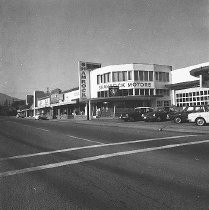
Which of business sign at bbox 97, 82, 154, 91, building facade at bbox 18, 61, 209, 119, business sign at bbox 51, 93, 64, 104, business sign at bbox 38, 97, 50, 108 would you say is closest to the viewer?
building facade at bbox 18, 61, 209, 119

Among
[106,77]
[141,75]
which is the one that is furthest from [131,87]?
[106,77]

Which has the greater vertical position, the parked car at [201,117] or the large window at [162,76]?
the large window at [162,76]

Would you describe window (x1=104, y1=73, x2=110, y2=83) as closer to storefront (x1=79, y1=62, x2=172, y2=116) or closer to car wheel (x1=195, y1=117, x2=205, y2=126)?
storefront (x1=79, y1=62, x2=172, y2=116)

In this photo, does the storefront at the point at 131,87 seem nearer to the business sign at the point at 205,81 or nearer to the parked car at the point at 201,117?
the business sign at the point at 205,81

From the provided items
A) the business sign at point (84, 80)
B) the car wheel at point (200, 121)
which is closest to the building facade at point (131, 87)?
the business sign at point (84, 80)

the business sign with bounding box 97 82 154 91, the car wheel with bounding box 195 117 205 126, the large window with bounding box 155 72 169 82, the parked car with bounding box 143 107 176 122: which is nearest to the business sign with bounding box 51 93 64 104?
the business sign with bounding box 97 82 154 91

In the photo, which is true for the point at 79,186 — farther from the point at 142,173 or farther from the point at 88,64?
the point at 88,64

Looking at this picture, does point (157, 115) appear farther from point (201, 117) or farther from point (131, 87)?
point (131, 87)

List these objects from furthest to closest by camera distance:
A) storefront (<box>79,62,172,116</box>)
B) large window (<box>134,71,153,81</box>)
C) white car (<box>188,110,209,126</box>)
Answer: large window (<box>134,71,153,81</box>) → storefront (<box>79,62,172,116</box>) → white car (<box>188,110,209,126</box>)

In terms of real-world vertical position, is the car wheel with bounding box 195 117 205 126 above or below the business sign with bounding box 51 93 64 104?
below

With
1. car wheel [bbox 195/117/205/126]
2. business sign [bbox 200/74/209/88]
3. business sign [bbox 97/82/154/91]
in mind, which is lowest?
car wheel [bbox 195/117/205/126]

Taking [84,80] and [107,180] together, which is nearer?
[107,180]

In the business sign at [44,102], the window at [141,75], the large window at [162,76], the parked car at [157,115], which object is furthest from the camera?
the business sign at [44,102]

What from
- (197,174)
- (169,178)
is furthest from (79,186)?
(197,174)
